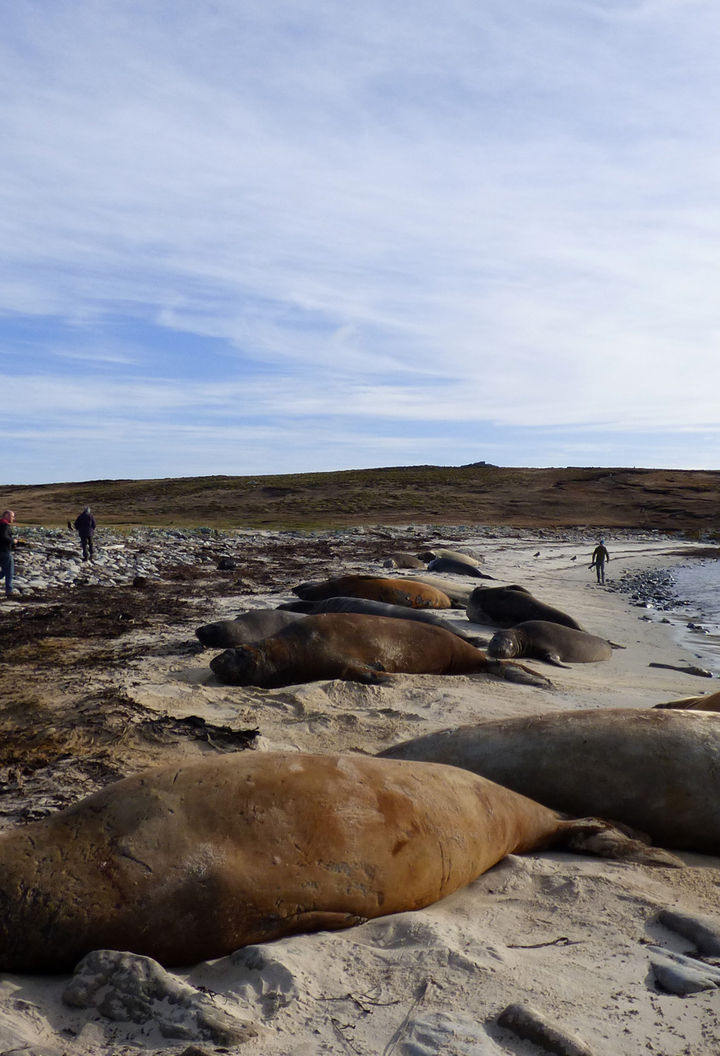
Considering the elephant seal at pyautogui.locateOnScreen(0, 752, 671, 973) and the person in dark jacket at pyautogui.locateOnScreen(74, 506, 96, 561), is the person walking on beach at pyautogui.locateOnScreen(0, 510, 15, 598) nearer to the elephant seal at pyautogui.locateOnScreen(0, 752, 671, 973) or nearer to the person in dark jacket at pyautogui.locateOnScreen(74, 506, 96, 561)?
the person in dark jacket at pyautogui.locateOnScreen(74, 506, 96, 561)

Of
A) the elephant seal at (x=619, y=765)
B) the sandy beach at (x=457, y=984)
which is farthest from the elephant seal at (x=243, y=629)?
the elephant seal at (x=619, y=765)

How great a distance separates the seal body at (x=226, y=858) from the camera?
9.37 ft

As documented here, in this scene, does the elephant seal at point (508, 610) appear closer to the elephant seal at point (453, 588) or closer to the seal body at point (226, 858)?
the elephant seal at point (453, 588)

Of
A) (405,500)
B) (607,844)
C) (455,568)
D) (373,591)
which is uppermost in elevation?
(405,500)

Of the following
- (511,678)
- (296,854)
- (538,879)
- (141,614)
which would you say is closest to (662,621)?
(511,678)

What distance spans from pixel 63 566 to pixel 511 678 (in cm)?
1047

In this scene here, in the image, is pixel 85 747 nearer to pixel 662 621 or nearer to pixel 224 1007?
pixel 224 1007

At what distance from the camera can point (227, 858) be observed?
10.1ft

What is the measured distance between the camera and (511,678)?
8.34m

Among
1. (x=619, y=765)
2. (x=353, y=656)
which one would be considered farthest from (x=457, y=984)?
(x=353, y=656)

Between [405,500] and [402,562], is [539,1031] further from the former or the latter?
[405,500]

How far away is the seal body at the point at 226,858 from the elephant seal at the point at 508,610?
797cm

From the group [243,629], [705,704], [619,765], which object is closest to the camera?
[619,765]

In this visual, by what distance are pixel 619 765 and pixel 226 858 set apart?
8.72 feet
